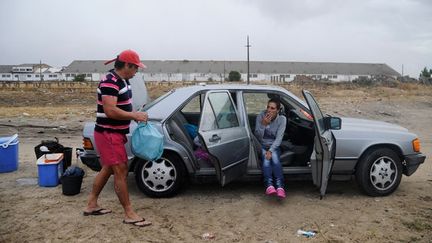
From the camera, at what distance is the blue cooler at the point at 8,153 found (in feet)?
24.5

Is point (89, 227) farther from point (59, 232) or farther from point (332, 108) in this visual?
point (332, 108)

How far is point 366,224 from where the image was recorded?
201 inches

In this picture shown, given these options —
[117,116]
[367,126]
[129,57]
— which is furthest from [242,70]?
[117,116]

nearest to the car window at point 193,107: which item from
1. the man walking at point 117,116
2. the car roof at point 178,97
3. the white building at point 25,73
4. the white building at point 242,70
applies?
the car roof at point 178,97

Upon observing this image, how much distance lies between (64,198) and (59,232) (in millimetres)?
1282

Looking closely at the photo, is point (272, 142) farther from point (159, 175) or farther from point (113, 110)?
point (113, 110)

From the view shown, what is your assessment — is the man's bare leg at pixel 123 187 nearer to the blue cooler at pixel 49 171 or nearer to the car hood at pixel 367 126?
the blue cooler at pixel 49 171

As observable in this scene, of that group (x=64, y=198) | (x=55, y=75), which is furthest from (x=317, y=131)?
(x=55, y=75)

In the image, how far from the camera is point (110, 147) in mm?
4828

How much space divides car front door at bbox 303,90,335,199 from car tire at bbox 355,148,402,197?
0.59 meters

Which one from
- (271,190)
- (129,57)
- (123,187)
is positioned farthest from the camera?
(271,190)

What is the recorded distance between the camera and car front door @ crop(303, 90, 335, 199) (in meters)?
5.40

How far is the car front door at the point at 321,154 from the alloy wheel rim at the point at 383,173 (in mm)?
741

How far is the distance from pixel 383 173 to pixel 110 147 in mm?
3762
